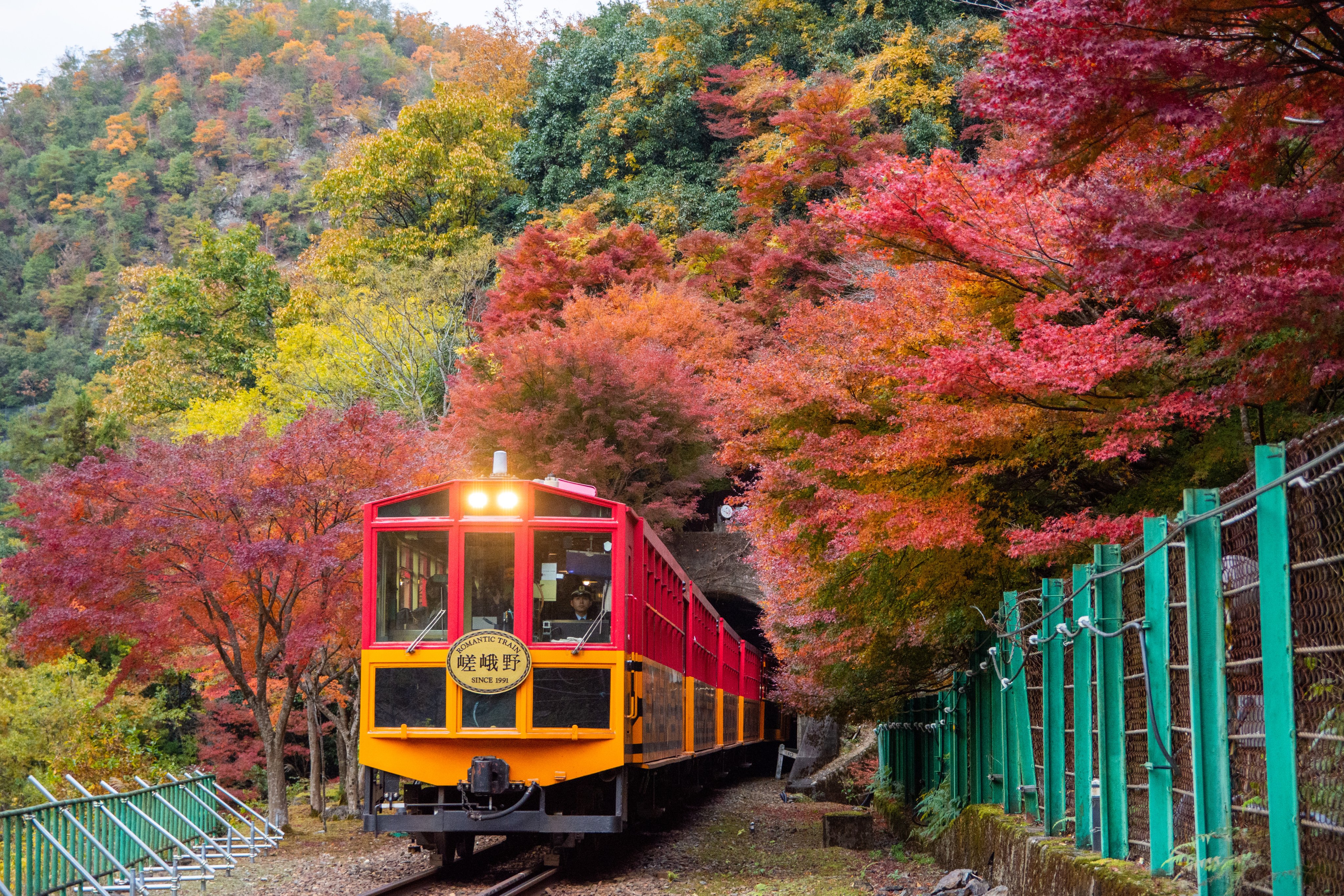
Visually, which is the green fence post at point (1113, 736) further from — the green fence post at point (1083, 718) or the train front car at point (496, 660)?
the train front car at point (496, 660)

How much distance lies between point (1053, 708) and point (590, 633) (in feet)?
12.0

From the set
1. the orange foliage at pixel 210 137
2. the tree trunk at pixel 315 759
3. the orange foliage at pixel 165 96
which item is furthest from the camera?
the orange foliage at pixel 165 96

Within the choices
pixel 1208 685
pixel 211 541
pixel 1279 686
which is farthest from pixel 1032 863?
pixel 211 541

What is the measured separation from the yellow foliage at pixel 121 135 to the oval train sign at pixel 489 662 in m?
78.4

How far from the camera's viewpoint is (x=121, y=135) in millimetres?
77000

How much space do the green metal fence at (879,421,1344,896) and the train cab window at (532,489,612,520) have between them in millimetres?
3531

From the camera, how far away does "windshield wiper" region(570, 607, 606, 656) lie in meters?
9.18

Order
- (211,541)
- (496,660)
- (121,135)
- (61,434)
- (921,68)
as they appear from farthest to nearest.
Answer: (121,135) → (61,434) → (921,68) → (211,541) → (496,660)

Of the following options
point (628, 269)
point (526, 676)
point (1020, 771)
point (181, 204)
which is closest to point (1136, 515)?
point (1020, 771)

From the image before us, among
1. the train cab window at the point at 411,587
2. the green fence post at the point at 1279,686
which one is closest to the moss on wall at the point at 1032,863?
the green fence post at the point at 1279,686

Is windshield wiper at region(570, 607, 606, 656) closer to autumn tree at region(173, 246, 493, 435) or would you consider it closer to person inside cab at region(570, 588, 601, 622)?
person inside cab at region(570, 588, 601, 622)

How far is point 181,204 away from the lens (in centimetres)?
6919

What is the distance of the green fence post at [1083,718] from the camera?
250 inches

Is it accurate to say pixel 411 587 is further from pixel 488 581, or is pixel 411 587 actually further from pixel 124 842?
pixel 124 842
